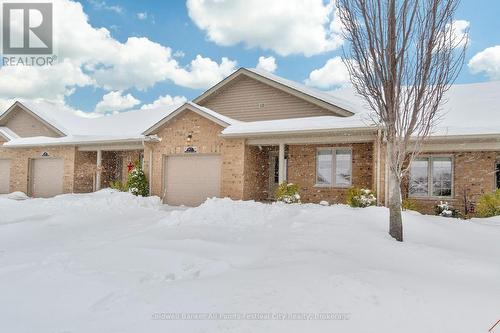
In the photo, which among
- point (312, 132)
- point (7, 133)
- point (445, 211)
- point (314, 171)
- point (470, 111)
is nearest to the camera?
point (445, 211)

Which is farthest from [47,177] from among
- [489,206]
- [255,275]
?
[489,206]

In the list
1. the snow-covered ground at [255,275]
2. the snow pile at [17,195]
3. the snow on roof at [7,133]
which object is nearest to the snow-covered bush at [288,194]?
the snow-covered ground at [255,275]

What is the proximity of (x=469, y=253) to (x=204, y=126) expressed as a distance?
10524 millimetres

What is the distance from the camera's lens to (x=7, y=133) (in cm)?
1966

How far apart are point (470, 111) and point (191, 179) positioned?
37.1 feet

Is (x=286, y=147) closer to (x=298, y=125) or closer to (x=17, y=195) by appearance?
(x=298, y=125)

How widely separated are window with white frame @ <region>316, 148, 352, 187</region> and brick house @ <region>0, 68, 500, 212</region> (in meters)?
0.04

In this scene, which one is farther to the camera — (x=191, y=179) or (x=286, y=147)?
(x=286, y=147)

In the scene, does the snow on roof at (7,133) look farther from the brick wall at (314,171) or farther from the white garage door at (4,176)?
the brick wall at (314,171)

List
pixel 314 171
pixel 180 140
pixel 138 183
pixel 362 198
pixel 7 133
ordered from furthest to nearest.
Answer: pixel 7 133
pixel 138 183
pixel 180 140
pixel 314 171
pixel 362 198

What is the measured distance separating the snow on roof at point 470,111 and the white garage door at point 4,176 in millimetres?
20057

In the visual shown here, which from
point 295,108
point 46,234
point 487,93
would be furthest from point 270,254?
point 487,93
